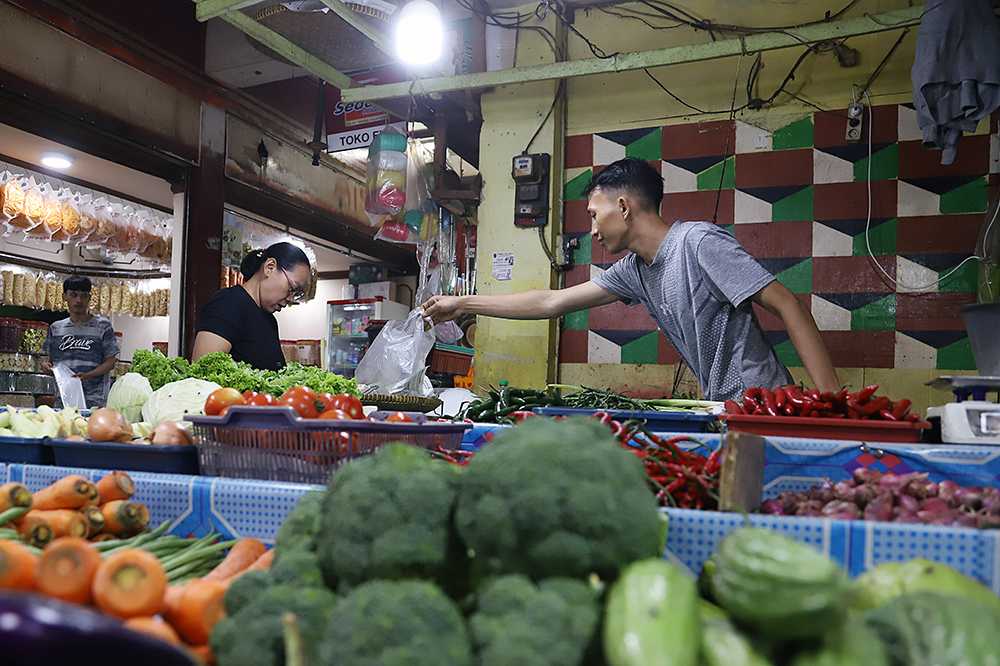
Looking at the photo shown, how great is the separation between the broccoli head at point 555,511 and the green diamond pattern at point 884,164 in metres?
4.34

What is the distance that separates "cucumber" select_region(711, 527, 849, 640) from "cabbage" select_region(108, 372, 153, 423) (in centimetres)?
281

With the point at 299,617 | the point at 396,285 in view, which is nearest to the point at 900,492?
the point at 299,617

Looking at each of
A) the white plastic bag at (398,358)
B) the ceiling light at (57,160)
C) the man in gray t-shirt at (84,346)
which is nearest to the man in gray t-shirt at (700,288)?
the white plastic bag at (398,358)

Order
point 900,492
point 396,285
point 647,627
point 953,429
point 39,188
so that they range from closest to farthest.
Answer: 1. point 647,627
2. point 900,492
3. point 953,429
4. point 39,188
5. point 396,285

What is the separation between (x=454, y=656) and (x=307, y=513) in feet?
1.51

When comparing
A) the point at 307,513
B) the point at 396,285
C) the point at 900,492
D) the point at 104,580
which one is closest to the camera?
the point at 104,580

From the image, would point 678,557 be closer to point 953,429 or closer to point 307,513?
point 307,513

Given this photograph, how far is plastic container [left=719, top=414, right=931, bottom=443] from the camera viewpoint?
83.4 inches

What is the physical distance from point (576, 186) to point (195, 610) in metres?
4.55

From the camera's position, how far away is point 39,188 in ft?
22.4

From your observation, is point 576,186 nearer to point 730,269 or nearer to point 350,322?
point 730,269

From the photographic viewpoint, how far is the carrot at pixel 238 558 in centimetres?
134

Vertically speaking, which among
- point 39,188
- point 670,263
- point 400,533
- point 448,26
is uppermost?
point 448,26

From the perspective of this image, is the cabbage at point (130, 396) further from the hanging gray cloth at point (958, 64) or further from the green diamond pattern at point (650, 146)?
the hanging gray cloth at point (958, 64)
